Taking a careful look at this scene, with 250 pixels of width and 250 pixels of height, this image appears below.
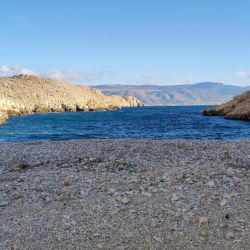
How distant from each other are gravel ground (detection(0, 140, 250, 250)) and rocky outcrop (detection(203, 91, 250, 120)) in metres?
58.3

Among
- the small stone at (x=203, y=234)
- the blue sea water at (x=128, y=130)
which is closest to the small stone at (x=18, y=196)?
the small stone at (x=203, y=234)

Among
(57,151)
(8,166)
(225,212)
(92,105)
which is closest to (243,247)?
(225,212)

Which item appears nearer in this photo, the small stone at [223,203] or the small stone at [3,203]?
the small stone at [223,203]

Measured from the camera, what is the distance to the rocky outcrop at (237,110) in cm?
7428

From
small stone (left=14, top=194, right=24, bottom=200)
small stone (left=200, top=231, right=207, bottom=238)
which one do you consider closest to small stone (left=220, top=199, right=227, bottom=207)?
small stone (left=200, top=231, right=207, bottom=238)

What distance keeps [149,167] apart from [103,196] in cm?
482

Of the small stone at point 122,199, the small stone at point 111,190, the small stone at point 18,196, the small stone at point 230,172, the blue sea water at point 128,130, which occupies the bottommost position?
the blue sea water at point 128,130

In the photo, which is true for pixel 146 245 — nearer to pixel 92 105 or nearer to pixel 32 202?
pixel 32 202

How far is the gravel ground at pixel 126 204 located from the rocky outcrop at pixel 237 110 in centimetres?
5831

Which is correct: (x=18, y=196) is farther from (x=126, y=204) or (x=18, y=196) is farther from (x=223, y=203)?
(x=223, y=203)

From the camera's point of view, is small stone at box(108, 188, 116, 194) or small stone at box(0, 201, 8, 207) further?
small stone at box(108, 188, 116, 194)

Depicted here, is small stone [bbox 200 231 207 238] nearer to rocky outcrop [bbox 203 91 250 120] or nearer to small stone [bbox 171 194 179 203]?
small stone [bbox 171 194 179 203]

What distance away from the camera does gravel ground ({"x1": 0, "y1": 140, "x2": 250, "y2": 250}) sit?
31.1 feet

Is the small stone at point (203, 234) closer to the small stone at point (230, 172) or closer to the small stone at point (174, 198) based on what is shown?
the small stone at point (174, 198)
